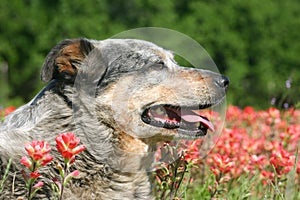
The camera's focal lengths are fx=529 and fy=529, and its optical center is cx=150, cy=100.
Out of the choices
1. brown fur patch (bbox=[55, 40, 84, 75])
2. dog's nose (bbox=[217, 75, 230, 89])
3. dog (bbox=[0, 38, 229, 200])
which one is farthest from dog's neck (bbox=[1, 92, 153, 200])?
dog's nose (bbox=[217, 75, 230, 89])

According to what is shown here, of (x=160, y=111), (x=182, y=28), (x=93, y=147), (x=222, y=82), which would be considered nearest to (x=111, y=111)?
(x=93, y=147)

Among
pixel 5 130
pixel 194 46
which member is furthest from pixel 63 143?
pixel 194 46

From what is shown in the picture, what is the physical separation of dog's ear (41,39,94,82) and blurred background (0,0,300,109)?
13.0 m

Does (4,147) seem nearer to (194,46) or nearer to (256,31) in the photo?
(194,46)

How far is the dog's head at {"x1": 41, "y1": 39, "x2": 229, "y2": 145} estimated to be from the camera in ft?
14.1

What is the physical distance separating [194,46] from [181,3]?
70.4 feet

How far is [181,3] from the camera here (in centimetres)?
2630

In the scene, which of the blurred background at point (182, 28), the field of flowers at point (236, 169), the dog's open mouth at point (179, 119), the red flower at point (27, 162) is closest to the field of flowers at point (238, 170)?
the field of flowers at point (236, 169)

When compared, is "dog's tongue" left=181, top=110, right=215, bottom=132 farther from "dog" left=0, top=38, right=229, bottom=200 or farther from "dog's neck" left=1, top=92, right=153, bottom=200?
"dog's neck" left=1, top=92, right=153, bottom=200

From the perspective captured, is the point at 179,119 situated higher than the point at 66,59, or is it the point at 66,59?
the point at 66,59

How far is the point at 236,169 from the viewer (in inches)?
184

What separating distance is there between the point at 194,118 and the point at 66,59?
1.18m

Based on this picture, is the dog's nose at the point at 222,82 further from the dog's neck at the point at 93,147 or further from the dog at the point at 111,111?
the dog's neck at the point at 93,147

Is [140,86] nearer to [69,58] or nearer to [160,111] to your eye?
[160,111]
